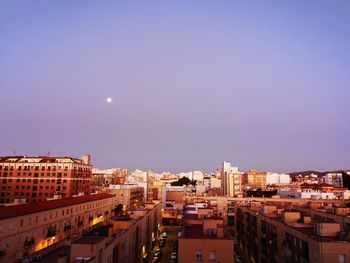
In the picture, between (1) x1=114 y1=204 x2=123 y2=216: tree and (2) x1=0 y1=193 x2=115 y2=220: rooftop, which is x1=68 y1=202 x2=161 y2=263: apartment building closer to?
(2) x1=0 y1=193 x2=115 y2=220: rooftop

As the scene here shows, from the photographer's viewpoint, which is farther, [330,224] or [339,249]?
[330,224]

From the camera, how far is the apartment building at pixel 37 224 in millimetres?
38453

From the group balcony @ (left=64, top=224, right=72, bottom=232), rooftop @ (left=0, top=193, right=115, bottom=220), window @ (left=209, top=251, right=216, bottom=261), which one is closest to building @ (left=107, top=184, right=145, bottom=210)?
balcony @ (left=64, top=224, right=72, bottom=232)

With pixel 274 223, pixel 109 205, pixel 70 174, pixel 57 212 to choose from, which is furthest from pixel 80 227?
pixel 274 223

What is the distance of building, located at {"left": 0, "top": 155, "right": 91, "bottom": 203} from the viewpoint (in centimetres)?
8738

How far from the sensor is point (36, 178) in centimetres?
8881

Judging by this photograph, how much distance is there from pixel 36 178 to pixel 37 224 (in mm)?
47543

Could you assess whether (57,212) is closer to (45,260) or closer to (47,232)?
(47,232)

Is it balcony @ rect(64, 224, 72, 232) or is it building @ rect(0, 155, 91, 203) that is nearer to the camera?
balcony @ rect(64, 224, 72, 232)

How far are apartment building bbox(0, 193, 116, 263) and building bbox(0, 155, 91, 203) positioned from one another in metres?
25.0

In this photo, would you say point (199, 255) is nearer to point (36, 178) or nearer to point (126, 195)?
point (36, 178)

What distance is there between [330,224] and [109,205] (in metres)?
62.3

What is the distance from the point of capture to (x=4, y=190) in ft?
287

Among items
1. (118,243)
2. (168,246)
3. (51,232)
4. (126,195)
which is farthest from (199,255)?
(126,195)
